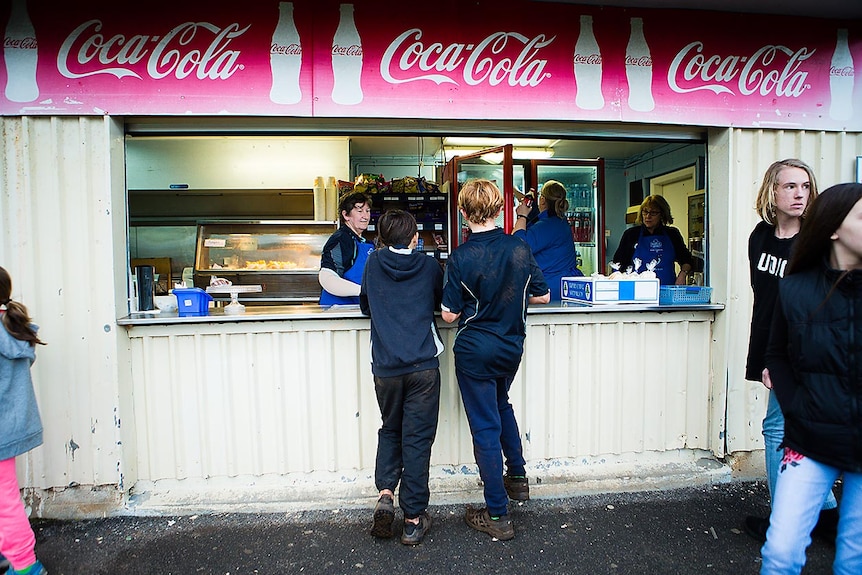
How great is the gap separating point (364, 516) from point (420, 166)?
20.8 ft

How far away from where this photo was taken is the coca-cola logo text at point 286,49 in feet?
10.1

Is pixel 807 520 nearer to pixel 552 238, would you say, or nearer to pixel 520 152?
pixel 552 238

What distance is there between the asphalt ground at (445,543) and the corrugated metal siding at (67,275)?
0.41 m

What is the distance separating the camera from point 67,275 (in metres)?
3.01

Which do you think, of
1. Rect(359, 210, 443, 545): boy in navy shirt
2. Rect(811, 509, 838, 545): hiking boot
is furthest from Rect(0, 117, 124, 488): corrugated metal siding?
Rect(811, 509, 838, 545): hiking boot

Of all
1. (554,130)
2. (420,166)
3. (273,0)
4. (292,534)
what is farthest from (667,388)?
(420,166)

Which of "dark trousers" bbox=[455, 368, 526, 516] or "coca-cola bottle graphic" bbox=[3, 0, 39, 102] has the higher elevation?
"coca-cola bottle graphic" bbox=[3, 0, 39, 102]

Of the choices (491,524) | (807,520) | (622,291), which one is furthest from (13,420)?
(622,291)

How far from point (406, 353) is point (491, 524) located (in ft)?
3.47

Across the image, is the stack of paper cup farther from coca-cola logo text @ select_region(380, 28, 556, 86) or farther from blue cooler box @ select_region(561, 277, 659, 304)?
blue cooler box @ select_region(561, 277, 659, 304)

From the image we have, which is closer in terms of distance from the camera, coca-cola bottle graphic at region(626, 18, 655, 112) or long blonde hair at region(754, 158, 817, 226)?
long blonde hair at region(754, 158, 817, 226)

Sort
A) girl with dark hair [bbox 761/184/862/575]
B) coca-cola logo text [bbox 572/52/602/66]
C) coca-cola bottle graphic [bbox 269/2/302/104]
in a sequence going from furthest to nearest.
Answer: coca-cola logo text [bbox 572/52/602/66] → coca-cola bottle graphic [bbox 269/2/302/104] → girl with dark hair [bbox 761/184/862/575]

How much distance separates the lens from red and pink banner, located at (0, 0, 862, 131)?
9.64 ft

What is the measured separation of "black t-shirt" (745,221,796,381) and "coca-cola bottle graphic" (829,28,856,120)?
1589mm
